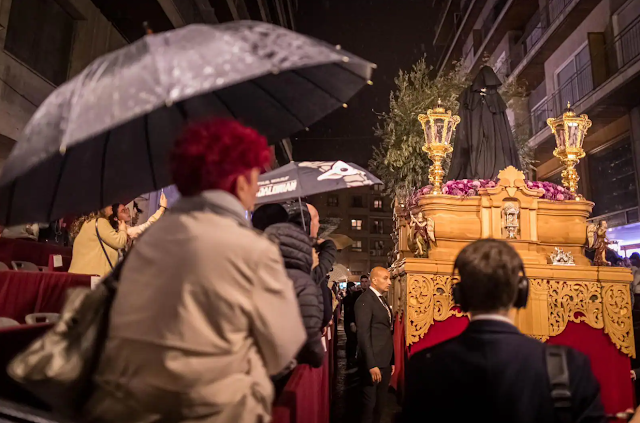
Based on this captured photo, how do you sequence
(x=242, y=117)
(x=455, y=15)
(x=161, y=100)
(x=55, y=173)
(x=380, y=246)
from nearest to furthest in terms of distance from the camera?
(x=161, y=100), (x=55, y=173), (x=242, y=117), (x=455, y=15), (x=380, y=246)

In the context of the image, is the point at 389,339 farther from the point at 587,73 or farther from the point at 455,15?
the point at 455,15

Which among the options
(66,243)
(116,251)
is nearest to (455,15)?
(66,243)

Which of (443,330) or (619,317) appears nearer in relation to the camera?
(619,317)

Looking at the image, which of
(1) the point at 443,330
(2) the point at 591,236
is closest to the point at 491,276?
(1) the point at 443,330

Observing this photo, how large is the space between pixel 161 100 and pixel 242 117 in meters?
1.16

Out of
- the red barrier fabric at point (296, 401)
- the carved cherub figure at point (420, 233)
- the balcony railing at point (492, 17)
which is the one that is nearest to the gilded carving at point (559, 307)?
the carved cherub figure at point (420, 233)

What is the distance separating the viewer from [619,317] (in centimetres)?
577

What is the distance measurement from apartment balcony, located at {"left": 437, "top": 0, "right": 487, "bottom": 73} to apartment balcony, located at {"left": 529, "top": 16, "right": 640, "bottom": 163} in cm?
928

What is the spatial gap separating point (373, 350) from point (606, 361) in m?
2.85

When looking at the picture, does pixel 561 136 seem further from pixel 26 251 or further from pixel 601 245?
pixel 26 251

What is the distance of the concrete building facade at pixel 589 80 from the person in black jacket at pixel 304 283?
43.4ft

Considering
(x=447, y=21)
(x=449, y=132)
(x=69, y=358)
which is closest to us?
(x=69, y=358)

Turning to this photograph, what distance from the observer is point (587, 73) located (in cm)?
1597

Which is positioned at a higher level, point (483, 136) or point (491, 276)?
point (483, 136)
